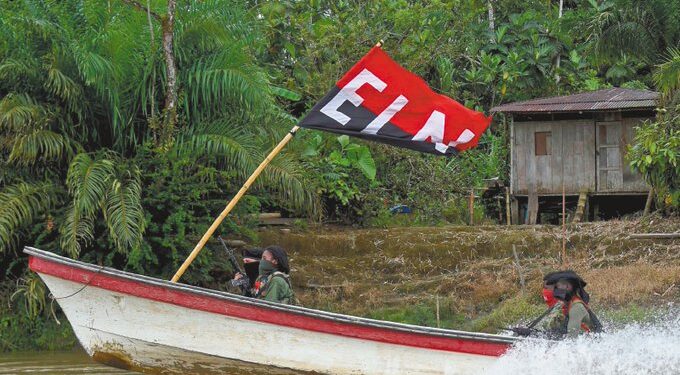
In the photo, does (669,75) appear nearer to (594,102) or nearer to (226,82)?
(594,102)

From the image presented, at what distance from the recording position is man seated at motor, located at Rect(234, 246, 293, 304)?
11078 mm

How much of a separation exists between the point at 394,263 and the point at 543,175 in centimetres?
578

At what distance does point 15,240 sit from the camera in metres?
15.6

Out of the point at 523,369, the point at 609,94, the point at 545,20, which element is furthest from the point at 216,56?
the point at 545,20

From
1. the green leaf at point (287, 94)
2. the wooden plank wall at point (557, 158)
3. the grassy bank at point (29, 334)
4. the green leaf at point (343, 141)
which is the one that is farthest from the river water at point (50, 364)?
the wooden plank wall at point (557, 158)

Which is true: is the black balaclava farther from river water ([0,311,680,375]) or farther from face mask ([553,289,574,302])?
face mask ([553,289,574,302])

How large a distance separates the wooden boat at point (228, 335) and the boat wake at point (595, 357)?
186 millimetres

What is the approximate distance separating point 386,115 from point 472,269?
24.6ft

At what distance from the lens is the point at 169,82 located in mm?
16047

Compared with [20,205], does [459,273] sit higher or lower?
lower

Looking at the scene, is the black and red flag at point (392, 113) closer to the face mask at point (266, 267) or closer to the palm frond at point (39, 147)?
the face mask at point (266, 267)

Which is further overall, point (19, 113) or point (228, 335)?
point (19, 113)

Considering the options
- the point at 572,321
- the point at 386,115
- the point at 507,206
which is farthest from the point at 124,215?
the point at 507,206

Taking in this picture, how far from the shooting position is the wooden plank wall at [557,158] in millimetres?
22797
